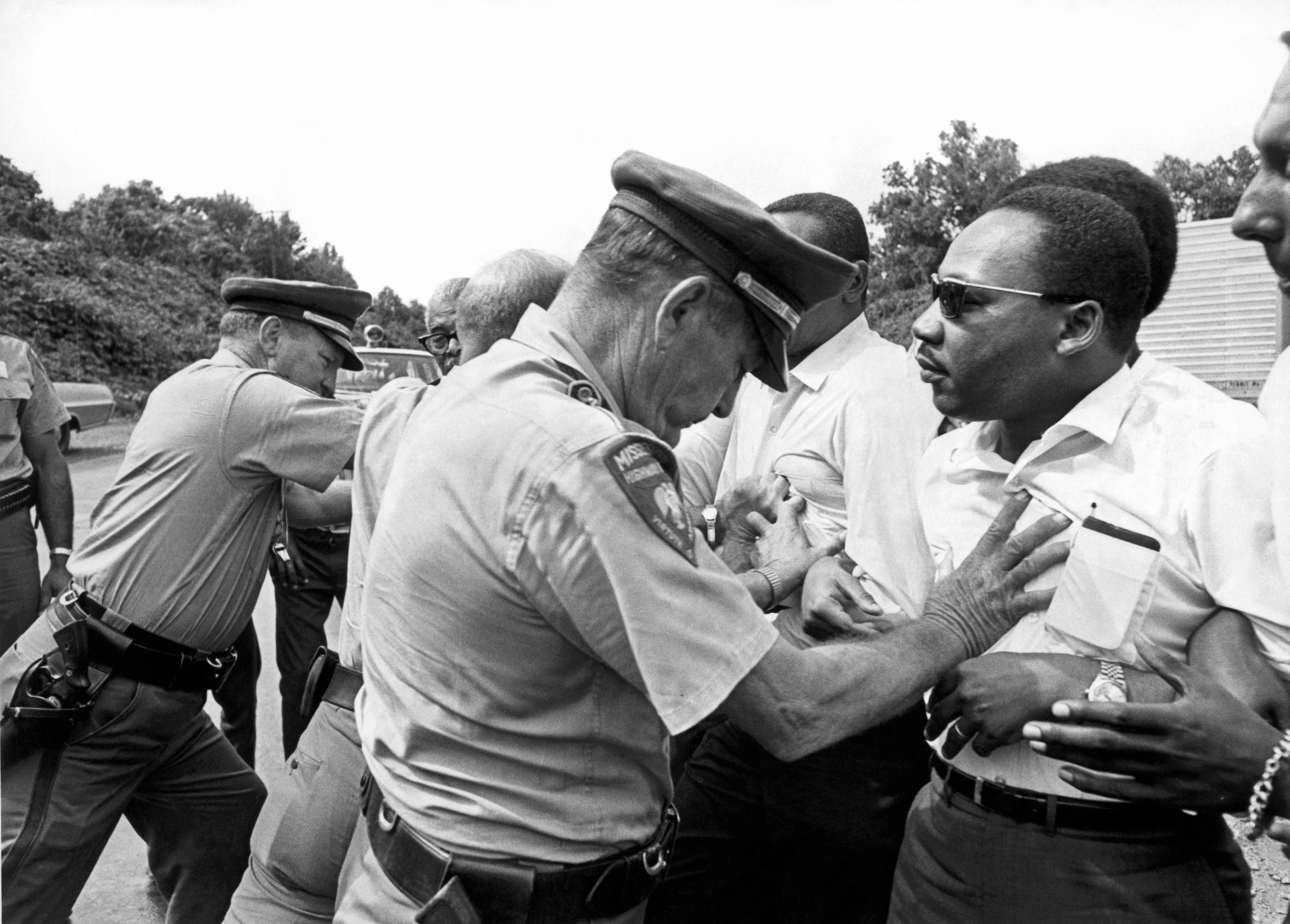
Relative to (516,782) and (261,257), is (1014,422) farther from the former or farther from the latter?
(261,257)

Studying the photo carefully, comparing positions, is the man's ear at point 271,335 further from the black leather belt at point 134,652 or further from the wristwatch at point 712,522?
the wristwatch at point 712,522

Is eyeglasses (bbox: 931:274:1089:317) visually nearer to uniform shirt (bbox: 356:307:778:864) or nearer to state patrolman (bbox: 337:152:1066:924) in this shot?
state patrolman (bbox: 337:152:1066:924)

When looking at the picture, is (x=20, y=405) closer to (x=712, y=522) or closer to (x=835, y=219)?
(x=712, y=522)

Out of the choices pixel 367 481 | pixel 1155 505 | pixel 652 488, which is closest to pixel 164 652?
pixel 367 481

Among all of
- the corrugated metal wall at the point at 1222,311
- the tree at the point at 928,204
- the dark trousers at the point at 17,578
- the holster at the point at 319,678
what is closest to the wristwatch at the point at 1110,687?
the holster at the point at 319,678

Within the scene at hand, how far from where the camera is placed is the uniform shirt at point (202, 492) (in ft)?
10.5

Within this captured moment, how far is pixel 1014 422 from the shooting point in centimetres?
219

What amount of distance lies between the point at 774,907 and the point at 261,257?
2282 inches

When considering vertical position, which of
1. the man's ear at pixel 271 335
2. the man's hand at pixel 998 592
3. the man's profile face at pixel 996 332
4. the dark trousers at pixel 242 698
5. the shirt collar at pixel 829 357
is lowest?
the dark trousers at pixel 242 698

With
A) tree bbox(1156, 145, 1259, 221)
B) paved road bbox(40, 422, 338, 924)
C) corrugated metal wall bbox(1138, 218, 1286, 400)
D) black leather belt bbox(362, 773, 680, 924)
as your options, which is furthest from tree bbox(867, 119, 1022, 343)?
black leather belt bbox(362, 773, 680, 924)

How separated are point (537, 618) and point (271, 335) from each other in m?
2.55

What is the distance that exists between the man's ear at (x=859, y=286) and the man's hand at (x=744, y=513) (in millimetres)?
576

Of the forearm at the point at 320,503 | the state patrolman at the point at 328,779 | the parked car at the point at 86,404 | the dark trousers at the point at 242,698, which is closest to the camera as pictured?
the state patrolman at the point at 328,779

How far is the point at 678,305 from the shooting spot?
171 centimetres
